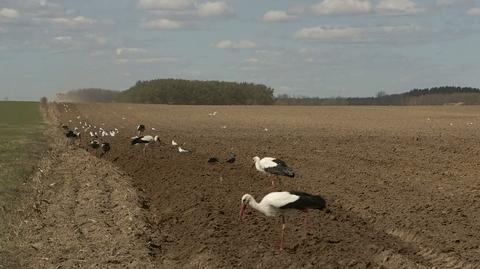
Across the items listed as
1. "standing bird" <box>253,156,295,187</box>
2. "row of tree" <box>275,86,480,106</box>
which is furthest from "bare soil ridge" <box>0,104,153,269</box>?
"row of tree" <box>275,86,480,106</box>

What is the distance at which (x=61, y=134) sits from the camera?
149 ft

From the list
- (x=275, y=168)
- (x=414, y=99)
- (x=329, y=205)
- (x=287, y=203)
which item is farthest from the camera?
(x=414, y=99)

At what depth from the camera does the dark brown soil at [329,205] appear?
1276cm

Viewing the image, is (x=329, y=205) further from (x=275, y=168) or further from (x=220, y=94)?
(x=220, y=94)

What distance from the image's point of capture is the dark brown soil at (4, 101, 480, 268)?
502 inches

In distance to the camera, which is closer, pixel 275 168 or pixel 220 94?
pixel 275 168

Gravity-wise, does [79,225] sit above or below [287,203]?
below

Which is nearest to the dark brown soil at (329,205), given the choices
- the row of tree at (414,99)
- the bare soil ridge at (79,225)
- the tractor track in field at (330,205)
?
the tractor track in field at (330,205)

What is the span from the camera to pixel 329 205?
1714cm

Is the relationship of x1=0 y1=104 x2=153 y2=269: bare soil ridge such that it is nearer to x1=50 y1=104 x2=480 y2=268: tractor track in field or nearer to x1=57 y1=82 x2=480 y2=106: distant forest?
x1=50 y1=104 x2=480 y2=268: tractor track in field

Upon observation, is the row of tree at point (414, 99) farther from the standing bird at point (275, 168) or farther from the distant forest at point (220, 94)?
the standing bird at point (275, 168)

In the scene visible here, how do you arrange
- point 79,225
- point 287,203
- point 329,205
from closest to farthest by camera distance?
point 287,203 → point 79,225 → point 329,205

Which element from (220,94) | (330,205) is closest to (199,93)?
(220,94)

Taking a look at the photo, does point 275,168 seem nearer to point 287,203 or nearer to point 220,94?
point 287,203
